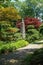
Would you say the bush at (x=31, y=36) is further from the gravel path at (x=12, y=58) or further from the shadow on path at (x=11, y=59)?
the shadow on path at (x=11, y=59)

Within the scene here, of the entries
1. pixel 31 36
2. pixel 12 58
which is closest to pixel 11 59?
pixel 12 58

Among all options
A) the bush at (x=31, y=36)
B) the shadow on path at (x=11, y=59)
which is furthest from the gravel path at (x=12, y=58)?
the bush at (x=31, y=36)

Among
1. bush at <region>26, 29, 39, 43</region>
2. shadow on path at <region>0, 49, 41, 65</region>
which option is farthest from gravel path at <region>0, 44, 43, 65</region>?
bush at <region>26, 29, 39, 43</region>

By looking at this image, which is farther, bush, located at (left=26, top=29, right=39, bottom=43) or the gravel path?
bush, located at (left=26, top=29, right=39, bottom=43)

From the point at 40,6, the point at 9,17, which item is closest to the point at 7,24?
the point at 9,17

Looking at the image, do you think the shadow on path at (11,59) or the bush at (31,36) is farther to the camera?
the bush at (31,36)

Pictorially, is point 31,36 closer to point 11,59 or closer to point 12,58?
point 12,58

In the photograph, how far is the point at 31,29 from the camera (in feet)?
97.9

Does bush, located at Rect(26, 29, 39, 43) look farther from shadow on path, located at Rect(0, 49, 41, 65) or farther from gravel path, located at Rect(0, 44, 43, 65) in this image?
shadow on path, located at Rect(0, 49, 41, 65)

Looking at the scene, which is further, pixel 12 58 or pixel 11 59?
pixel 12 58

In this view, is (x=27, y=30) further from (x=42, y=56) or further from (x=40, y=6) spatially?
(x=40, y=6)

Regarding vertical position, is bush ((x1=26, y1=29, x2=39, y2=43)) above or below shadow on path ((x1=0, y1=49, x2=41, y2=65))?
below

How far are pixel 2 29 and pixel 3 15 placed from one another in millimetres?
2118

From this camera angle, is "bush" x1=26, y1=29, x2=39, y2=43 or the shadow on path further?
"bush" x1=26, y1=29, x2=39, y2=43
